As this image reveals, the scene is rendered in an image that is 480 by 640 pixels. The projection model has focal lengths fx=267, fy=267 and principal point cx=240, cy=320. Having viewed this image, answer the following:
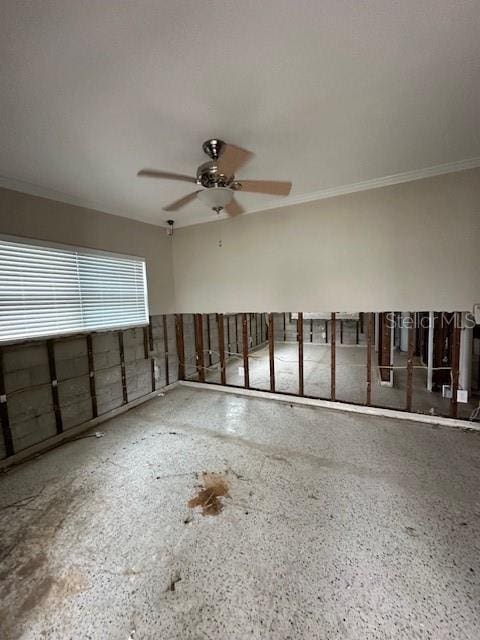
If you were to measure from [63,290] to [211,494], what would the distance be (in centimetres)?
233

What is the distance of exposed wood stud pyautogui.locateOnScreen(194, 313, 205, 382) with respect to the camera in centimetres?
399

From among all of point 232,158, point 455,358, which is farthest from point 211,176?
point 455,358

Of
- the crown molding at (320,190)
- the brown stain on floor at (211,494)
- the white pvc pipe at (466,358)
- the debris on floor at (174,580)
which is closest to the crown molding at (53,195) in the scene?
the crown molding at (320,190)

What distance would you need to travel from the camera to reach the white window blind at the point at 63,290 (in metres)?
2.30

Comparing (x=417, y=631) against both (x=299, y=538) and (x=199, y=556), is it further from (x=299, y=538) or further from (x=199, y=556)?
(x=199, y=556)

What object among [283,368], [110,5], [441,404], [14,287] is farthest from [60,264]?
[441,404]

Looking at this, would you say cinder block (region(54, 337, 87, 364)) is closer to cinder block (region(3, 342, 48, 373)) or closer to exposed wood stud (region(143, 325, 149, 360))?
cinder block (region(3, 342, 48, 373))

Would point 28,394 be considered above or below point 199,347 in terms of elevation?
below

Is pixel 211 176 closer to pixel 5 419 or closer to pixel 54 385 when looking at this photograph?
pixel 54 385

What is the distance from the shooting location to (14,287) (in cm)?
231

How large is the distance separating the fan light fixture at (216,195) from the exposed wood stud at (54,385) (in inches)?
80.3

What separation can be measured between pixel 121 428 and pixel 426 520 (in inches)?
106

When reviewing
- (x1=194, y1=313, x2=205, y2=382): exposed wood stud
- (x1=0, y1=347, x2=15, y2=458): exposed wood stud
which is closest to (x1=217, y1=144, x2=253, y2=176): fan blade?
(x1=194, y1=313, x2=205, y2=382): exposed wood stud

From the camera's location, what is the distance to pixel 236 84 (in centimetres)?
138
